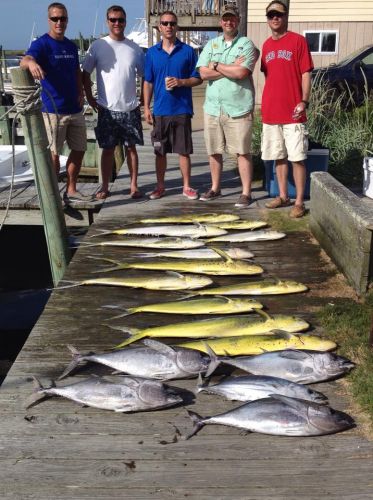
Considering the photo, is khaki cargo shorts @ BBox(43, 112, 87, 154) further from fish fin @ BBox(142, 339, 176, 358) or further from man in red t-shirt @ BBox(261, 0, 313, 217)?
fish fin @ BBox(142, 339, 176, 358)

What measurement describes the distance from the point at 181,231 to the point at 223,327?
1.95 metres

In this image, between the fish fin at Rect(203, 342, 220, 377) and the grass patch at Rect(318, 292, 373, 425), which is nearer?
the grass patch at Rect(318, 292, 373, 425)

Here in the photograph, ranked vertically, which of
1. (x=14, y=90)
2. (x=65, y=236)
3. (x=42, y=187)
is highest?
(x=14, y=90)

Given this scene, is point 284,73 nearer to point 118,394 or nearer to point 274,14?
point 274,14

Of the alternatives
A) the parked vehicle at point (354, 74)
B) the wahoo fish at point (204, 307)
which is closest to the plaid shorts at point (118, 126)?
the wahoo fish at point (204, 307)

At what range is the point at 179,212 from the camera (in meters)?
6.11

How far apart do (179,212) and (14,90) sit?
1.96m

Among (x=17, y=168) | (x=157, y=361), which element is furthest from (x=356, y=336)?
(x=17, y=168)

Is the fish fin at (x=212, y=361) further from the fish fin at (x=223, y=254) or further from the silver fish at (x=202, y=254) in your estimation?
the silver fish at (x=202, y=254)

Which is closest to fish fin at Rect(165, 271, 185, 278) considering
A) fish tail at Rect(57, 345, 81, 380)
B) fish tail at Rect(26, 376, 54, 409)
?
fish tail at Rect(57, 345, 81, 380)

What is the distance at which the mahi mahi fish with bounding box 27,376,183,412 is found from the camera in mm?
2795

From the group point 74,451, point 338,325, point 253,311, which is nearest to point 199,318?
point 253,311

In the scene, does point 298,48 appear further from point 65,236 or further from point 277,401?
point 277,401

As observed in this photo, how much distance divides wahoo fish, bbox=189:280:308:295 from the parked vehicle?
30.2 feet
